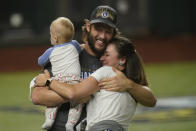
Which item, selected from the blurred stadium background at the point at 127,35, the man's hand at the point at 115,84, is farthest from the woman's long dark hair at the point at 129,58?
the blurred stadium background at the point at 127,35

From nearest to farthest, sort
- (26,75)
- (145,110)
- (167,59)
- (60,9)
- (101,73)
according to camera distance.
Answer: (101,73), (145,110), (26,75), (167,59), (60,9)

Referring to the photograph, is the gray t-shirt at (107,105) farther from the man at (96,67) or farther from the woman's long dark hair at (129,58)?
the woman's long dark hair at (129,58)

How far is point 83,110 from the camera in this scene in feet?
15.8

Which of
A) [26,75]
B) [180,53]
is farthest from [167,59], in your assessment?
[26,75]

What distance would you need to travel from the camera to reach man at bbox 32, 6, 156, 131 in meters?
4.61

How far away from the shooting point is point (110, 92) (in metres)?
4.60

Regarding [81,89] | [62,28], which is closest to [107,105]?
[81,89]

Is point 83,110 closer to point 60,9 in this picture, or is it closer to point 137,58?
point 137,58

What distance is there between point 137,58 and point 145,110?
5320 mm

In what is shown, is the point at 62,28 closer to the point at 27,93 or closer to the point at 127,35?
the point at 27,93

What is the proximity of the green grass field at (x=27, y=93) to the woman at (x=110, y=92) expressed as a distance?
3680 mm

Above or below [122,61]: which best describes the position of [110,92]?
below

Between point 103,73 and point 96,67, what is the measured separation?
379mm

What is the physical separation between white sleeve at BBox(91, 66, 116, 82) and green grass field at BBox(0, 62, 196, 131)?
3846 millimetres
